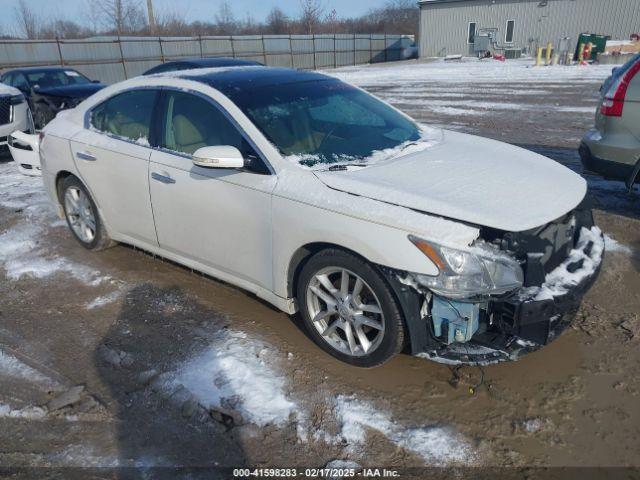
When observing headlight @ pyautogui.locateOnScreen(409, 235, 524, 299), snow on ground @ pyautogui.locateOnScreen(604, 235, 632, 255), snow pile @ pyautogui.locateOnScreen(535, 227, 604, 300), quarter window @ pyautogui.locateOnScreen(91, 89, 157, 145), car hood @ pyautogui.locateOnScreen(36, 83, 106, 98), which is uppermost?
quarter window @ pyautogui.locateOnScreen(91, 89, 157, 145)

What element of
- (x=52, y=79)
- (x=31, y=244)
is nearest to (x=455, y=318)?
(x=31, y=244)

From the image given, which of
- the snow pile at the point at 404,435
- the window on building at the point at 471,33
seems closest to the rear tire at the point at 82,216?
the snow pile at the point at 404,435

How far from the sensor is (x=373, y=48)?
4056cm

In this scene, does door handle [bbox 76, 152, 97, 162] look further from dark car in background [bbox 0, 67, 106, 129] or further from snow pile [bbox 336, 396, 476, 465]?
dark car in background [bbox 0, 67, 106, 129]

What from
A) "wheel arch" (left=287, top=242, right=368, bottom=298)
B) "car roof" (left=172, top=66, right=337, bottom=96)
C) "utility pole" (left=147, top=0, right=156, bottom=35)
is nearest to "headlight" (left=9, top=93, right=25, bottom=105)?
Result: "car roof" (left=172, top=66, right=337, bottom=96)

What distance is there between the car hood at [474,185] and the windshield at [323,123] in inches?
10.9

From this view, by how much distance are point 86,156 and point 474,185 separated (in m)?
3.31

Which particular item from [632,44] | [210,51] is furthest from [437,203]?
[632,44]

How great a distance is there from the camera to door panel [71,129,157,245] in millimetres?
3879

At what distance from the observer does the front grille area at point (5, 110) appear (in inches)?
334

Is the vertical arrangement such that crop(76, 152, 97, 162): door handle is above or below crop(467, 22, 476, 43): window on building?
below

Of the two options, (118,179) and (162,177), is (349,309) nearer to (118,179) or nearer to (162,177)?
(162,177)

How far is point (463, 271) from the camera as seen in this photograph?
2.49 meters

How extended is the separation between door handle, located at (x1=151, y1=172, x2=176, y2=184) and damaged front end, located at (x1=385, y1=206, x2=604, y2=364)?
1885 millimetres
